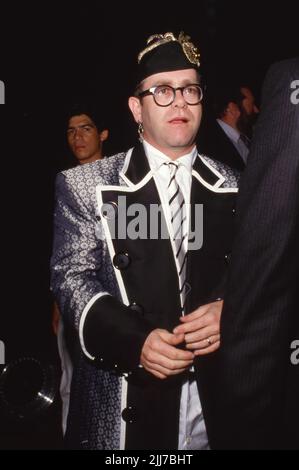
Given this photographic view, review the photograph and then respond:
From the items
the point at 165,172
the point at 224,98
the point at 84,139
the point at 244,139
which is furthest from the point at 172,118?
the point at 224,98

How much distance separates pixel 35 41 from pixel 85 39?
764 mm

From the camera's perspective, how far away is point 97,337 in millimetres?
1803

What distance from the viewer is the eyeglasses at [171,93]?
6.77 ft

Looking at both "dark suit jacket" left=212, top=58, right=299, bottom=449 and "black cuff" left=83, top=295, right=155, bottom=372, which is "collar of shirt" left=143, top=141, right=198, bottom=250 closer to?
"black cuff" left=83, top=295, right=155, bottom=372

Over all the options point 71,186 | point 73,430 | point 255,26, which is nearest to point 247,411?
point 73,430

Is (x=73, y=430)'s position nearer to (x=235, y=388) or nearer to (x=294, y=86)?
(x=235, y=388)

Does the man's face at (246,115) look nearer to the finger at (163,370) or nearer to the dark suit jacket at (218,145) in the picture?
the dark suit jacket at (218,145)

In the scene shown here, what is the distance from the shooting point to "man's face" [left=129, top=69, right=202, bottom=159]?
2033 mm

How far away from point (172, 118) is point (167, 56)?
0.92 feet

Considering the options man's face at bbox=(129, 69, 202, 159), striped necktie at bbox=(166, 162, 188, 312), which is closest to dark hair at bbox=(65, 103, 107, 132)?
man's face at bbox=(129, 69, 202, 159)

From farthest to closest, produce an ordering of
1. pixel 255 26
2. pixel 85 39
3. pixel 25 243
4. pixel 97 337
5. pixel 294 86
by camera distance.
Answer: pixel 255 26 < pixel 85 39 < pixel 25 243 < pixel 97 337 < pixel 294 86

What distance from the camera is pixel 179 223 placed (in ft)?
6.75

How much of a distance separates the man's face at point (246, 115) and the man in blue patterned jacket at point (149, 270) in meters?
3.79

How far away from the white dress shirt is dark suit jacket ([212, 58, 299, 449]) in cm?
65
